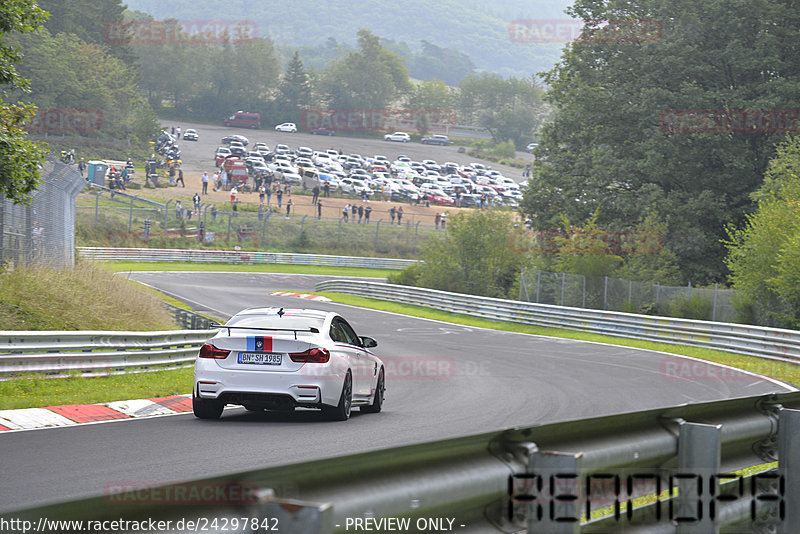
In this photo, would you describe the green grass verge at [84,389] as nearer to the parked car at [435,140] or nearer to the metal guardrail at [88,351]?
the metal guardrail at [88,351]

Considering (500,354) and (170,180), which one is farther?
(170,180)

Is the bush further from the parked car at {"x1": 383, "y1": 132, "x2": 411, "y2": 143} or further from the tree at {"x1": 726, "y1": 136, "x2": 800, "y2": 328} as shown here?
the parked car at {"x1": 383, "y1": 132, "x2": 411, "y2": 143}

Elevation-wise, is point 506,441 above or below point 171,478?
above

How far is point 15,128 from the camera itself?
14.1m

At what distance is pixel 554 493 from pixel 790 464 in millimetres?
2112

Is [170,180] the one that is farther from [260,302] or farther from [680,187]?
[680,187]

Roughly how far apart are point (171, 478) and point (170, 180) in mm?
75709

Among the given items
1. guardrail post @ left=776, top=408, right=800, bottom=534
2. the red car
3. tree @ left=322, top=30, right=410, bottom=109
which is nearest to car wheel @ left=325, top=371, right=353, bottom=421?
guardrail post @ left=776, top=408, right=800, bottom=534

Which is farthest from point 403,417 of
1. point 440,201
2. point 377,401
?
point 440,201

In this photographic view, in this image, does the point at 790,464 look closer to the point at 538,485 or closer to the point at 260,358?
the point at 538,485

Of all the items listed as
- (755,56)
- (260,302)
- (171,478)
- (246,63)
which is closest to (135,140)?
(246,63)

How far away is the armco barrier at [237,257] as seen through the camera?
57834 mm

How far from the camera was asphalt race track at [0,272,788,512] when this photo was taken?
8305mm

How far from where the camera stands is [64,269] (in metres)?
21.2
